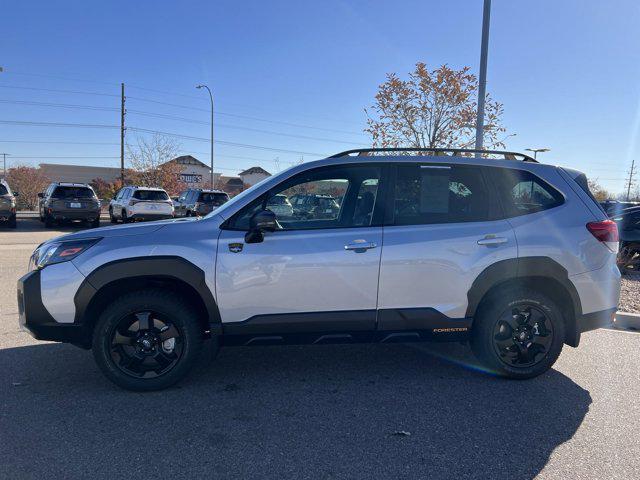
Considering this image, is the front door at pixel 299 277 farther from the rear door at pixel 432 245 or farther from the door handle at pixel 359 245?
the rear door at pixel 432 245

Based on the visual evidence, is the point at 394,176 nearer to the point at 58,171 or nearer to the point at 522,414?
the point at 522,414

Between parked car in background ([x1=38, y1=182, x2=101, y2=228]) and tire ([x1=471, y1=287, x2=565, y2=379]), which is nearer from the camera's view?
tire ([x1=471, y1=287, x2=565, y2=379])

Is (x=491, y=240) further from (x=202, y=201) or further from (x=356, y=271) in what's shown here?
(x=202, y=201)

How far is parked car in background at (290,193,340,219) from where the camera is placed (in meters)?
3.96

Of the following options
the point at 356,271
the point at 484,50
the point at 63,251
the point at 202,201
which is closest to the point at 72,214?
the point at 202,201

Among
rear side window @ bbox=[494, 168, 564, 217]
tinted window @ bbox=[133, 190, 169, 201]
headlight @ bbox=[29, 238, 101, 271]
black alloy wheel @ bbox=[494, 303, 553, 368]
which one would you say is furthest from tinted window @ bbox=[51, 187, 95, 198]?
black alloy wheel @ bbox=[494, 303, 553, 368]

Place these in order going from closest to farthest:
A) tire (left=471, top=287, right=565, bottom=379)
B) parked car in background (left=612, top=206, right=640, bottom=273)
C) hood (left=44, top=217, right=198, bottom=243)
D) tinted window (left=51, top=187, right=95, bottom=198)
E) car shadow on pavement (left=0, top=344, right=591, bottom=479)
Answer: car shadow on pavement (left=0, top=344, right=591, bottom=479) < hood (left=44, top=217, right=198, bottom=243) < tire (left=471, top=287, right=565, bottom=379) < parked car in background (left=612, top=206, right=640, bottom=273) < tinted window (left=51, top=187, right=95, bottom=198)

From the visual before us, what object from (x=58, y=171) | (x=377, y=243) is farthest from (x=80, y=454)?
(x=58, y=171)

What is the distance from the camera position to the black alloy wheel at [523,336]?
3928mm

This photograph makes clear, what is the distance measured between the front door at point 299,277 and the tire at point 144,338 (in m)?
0.33

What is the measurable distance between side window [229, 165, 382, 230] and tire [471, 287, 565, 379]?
129 centimetres

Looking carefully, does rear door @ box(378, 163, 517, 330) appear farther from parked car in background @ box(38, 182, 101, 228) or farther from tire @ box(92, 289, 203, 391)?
parked car in background @ box(38, 182, 101, 228)

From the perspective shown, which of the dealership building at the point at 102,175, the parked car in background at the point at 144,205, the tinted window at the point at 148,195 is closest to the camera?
the parked car in background at the point at 144,205

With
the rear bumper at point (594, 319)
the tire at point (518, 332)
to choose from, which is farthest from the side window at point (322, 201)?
the rear bumper at point (594, 319)
